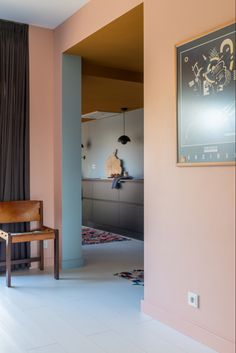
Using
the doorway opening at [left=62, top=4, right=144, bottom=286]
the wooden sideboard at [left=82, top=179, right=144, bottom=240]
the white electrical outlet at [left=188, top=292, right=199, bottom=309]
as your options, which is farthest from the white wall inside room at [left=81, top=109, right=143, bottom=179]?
the white electrical outlet at [left=188, top=292, right=199, bottom=309]

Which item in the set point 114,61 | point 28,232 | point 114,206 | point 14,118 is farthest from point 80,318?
point 114,206

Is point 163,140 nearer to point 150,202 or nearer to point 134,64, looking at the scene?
point 150,202

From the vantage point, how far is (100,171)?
356 inches

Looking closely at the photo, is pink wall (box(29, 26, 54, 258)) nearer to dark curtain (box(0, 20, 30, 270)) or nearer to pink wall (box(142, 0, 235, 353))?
dark curtain (box(0, 20, 30, 270))

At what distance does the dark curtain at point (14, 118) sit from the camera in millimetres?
4504

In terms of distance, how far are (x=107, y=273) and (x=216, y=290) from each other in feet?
6.82

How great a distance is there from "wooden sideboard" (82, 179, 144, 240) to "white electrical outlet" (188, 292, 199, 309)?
13.5 feet

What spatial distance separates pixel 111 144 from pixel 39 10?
458cm

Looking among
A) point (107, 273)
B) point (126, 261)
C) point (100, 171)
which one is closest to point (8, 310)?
point (107, 273)

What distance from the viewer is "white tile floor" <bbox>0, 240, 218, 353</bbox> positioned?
2.61 m

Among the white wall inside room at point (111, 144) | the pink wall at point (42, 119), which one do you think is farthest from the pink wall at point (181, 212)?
the white wall inside room at point (111, 144)

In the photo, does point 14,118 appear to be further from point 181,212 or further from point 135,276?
point 181,212

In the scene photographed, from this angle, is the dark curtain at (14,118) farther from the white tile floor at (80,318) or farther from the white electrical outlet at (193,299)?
the white electrical outlet at (193,299)

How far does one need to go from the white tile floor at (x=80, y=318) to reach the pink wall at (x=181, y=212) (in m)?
0.19
